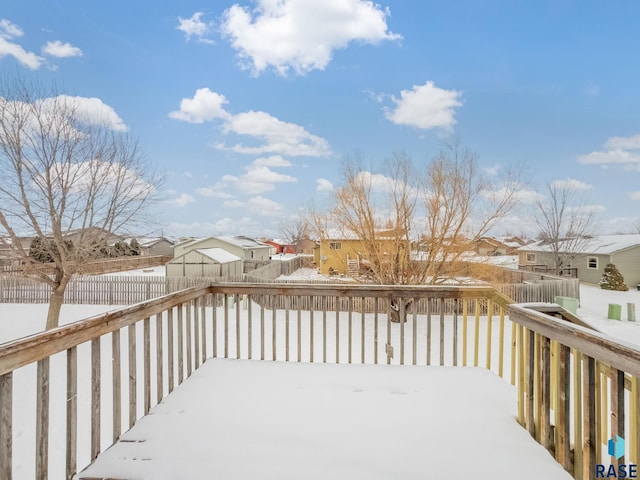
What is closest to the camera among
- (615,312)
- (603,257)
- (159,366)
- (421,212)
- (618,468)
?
(618,468)

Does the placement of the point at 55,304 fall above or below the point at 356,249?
below

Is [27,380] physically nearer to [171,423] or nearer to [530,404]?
[171,423]

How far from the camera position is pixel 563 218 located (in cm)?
1794

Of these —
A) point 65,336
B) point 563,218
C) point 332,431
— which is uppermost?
point 563,218

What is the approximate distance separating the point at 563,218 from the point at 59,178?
21346 mm

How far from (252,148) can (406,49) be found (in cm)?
1598

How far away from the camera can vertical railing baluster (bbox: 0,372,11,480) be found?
1.31 metres

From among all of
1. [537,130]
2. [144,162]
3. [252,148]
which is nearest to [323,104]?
[252,148]

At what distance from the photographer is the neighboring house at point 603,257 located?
1784cm

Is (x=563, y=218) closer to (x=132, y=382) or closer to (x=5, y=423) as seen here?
(x=132, y=382)

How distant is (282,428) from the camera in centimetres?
210

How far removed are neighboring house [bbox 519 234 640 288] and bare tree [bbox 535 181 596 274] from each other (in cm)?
65

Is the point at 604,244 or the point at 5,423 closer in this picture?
the point at 5,423

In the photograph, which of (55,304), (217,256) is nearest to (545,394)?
(55,304)
